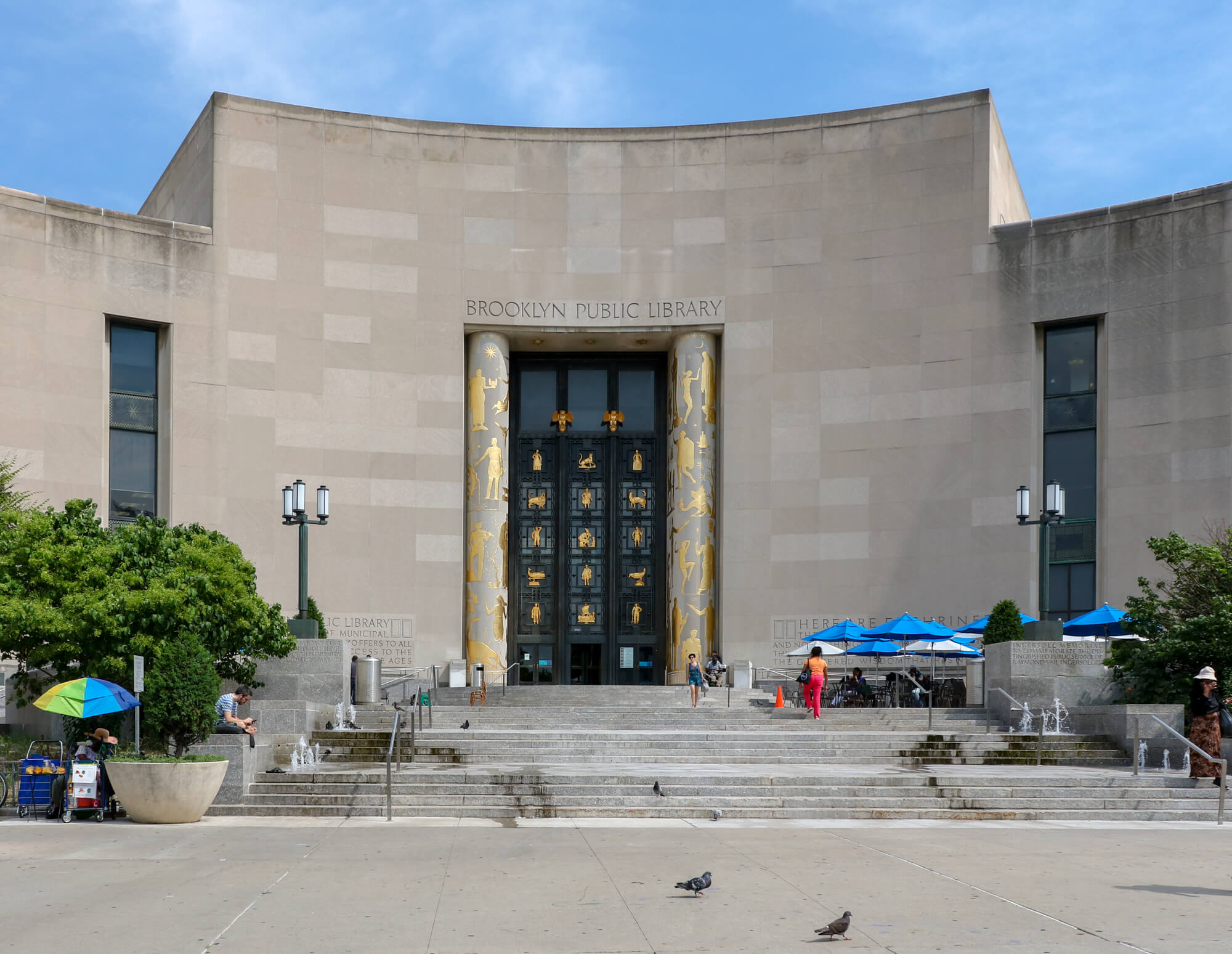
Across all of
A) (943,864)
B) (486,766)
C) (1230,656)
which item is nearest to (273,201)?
(486,766)

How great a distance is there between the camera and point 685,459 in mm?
38719

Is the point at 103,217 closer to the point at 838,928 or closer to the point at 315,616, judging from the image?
the point at 315,616

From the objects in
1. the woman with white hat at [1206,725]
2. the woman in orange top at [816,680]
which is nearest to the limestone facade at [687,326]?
the woman in orange top at [816,680]

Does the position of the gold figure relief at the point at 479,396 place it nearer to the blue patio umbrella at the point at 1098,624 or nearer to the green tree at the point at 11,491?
the green tree at the point at 11,491

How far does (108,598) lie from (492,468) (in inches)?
667

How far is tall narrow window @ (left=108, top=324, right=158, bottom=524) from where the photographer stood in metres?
34.7

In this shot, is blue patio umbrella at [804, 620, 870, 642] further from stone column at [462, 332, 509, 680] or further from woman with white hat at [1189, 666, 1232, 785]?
woman with white hat at [1189, 666, 1232, 785]

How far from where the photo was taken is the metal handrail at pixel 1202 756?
17.2 metres

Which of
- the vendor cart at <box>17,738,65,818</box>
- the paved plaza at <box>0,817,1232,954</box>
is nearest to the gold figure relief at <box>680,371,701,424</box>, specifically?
the paved plaza at <box>0,817,1232,954</box>

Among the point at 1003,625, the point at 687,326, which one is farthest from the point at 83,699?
the point at 687,326

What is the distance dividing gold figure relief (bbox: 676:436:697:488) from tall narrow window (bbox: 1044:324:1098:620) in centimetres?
959

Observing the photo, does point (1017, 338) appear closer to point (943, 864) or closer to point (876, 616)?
point (876, 616)

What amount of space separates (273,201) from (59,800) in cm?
2320

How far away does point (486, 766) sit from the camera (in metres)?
20.1
